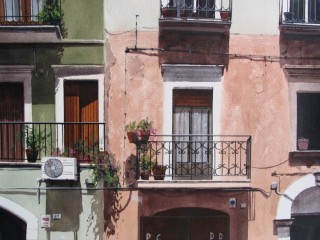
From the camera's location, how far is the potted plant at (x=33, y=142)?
32.0ft

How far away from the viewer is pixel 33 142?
9781 millimetres

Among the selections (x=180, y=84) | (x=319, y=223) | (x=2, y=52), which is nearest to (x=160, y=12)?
(x=180, y=84)

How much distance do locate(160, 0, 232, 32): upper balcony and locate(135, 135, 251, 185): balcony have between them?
201cm

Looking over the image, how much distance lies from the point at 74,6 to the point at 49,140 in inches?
98.9

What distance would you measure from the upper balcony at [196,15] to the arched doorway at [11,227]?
15.1ft

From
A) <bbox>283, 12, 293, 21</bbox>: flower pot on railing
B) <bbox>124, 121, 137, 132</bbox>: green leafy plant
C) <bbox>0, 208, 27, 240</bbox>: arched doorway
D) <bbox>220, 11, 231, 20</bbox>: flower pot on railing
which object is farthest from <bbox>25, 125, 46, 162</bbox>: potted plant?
<bbox>283, 12, 293, 21</bbox>: flower pot on railing

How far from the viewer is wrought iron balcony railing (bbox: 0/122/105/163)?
9805 millimetres

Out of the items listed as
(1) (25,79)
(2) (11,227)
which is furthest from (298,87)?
(2) (11,227)

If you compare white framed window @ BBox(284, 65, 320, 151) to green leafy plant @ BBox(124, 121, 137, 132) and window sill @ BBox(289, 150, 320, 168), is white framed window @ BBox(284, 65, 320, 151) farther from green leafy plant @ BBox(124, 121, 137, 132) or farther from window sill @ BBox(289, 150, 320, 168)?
green leafy plant @ BBox(124, 121, 137, 132)

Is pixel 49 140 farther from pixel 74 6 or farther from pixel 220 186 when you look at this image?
pixel 220 186

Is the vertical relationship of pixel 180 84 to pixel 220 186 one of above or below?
above

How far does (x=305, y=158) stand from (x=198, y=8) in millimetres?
3450

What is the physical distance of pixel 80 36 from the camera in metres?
9.93

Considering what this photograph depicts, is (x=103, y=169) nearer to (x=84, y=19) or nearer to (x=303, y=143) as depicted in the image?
(x=84, y=19)
